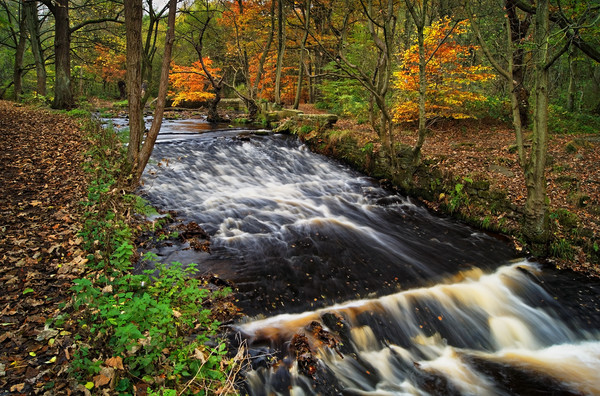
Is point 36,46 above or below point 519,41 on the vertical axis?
below

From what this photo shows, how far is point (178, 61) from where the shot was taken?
1189 inches

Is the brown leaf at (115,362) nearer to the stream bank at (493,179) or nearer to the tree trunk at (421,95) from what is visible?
the stream bank at (493,179)

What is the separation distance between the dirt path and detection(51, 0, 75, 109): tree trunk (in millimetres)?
5982

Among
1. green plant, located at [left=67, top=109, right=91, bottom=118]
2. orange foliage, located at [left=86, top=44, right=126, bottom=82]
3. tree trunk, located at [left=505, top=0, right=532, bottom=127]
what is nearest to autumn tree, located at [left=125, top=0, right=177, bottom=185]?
green plant, located at [left=67, top=109, right=91, bottom=118]

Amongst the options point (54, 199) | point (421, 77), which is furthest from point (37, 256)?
point (421, 77)

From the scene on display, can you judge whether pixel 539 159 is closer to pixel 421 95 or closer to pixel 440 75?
pixel 421 95

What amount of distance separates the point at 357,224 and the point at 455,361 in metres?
4.20

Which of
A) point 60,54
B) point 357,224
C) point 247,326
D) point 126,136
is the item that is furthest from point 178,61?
point 247,326

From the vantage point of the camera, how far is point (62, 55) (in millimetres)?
13516

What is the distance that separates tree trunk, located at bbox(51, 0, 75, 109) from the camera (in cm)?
1327

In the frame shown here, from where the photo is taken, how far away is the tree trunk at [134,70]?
673 centimetres

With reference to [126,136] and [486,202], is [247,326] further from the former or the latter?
[126,136]

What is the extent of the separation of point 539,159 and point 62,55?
16.5 m

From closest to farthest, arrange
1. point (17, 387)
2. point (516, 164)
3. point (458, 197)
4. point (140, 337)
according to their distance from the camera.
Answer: point (17, 387), point (140, 337), point (458, 197), point (516, 164)
